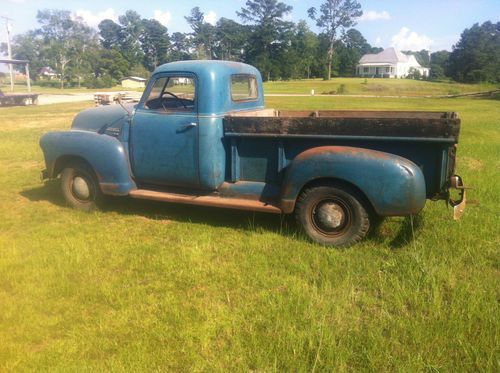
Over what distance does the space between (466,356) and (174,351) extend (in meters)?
1.86

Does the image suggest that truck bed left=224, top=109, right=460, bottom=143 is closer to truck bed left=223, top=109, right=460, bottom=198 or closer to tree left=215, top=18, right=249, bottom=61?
truck bed left=223, top=109, right=460, bottom=198

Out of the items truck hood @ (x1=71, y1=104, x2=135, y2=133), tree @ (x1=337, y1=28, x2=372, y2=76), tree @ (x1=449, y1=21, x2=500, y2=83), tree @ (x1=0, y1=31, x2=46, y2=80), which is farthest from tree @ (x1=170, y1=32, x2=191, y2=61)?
truck hood @ (x1=71, y1=104, x2=135, y2=133)

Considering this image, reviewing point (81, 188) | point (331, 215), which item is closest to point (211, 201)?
point (331, 215)

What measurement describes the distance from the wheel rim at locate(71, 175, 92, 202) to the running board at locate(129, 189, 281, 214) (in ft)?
2.62

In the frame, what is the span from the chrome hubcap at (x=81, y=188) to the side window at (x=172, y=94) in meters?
1.39

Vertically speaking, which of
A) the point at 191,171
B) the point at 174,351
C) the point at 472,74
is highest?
the point at 472,74

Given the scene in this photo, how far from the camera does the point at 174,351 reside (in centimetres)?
296

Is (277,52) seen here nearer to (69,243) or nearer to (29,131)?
(29,131)

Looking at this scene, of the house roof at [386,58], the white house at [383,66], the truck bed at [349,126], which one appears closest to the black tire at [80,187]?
the truck bed at [349,126]

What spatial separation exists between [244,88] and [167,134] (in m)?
1.28

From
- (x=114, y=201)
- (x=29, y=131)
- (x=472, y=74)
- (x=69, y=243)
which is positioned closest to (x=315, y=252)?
(x=69, y=243)

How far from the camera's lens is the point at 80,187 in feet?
19.7

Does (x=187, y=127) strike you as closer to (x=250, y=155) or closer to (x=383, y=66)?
(x=250, y=155)

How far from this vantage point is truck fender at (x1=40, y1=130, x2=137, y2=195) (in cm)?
550
